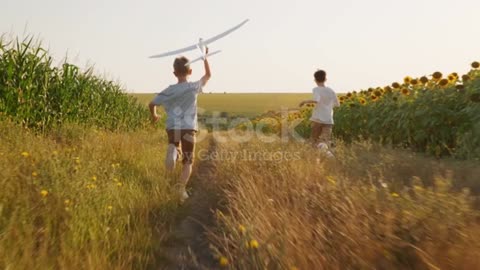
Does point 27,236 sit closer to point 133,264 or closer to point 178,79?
point 133,264

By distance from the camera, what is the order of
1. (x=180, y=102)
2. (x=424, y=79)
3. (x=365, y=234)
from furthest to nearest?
(x=424, y=79)
(x=180, y=102)
(x=365, y=234)

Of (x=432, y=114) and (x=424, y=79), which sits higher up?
(x=424, y=79)

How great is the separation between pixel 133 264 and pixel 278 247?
107 cm

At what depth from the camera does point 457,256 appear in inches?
75.5

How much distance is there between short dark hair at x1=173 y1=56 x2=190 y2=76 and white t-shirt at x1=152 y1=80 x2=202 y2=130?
0.14 m

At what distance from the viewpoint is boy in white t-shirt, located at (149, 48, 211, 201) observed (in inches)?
207

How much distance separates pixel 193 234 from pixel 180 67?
2.34 meters

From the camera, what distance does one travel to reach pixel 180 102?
5289 millimetres

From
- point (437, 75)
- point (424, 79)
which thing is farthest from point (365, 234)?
point (424, 79)

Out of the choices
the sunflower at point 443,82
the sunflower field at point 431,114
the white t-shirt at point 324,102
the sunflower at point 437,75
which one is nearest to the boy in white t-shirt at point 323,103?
the white t-shirt at point 324,102

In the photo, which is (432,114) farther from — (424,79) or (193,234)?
(193,234)

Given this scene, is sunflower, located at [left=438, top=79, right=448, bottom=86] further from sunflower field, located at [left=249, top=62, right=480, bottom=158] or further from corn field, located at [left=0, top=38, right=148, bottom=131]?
corn field, located at [left=0, top=38, right=148, bottom=131]

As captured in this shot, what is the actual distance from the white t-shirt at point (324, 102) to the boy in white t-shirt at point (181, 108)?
10.1ft

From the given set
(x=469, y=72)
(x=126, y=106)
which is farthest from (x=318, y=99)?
(x=126, y=106)
